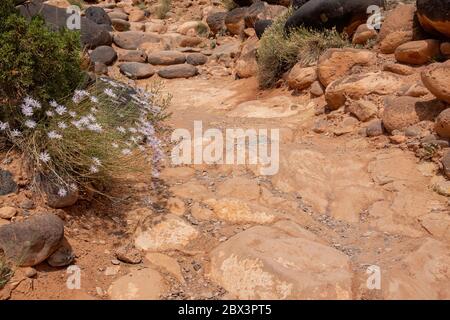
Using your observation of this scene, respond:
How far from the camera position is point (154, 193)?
134 inches

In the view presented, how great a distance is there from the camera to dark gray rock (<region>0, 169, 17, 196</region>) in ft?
Answer: 9.30

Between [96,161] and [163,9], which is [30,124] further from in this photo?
[163,9]

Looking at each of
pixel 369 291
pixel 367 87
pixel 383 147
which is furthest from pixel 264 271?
pixel 367 87

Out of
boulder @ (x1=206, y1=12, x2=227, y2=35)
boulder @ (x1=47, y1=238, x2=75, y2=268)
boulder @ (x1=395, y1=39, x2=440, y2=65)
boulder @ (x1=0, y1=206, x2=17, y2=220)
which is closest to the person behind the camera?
boulder @ (x1=47, y1=238, x2=75, y2=268)

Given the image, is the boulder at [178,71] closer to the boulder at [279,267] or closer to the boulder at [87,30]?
the boulder at [87,30]

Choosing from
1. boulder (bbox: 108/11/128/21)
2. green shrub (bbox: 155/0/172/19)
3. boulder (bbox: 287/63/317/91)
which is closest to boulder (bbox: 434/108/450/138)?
boulder (bbox: 287/63/317/91)

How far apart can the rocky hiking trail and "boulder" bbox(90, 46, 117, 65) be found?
5.44m

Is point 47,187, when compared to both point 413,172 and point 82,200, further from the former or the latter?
point 413,172

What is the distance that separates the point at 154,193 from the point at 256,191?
79 cm

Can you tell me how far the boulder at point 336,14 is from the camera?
249 inches

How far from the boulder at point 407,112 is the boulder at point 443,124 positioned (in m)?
0.31

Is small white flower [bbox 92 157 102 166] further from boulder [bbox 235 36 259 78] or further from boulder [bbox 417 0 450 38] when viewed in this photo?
boulder [bbox 235 36 259 78]

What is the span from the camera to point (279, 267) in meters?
2.49

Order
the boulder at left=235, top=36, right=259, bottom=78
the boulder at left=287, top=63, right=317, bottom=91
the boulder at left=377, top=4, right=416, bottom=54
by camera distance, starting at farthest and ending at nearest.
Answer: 1. the boulder at left=235, top=36, right=259, bottom=78
2. the boulder at left=287, top=63, right=317, bottom=91
3. the boulder at left=377, top=4, right=416, bottom=54
